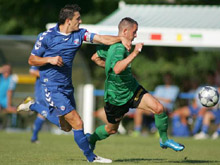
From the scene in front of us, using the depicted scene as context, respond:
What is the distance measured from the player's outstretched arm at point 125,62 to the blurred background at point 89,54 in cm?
1084

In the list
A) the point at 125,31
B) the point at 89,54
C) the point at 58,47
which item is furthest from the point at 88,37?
the point at 89,54

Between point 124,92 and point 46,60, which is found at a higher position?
point 46,60

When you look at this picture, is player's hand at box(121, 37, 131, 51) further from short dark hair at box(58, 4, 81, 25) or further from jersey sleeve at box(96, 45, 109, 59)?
short dark hair at box(58, 4, 81, 25)

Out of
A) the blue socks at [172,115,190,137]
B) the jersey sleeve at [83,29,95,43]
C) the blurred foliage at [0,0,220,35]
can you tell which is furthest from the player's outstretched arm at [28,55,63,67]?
the blurred foliage at [0,0,220,35]

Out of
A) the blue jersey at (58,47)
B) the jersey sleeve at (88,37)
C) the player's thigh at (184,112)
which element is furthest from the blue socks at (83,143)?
the player's thigh at (184,112)

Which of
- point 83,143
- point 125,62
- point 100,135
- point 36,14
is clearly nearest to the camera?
point 125,62

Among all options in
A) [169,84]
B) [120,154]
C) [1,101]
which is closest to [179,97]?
[169,84]

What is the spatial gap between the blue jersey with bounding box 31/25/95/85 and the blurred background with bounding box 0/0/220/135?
9.99 m

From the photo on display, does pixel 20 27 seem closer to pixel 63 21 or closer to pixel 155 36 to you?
pixel 155 36

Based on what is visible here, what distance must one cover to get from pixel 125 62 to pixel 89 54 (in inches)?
607

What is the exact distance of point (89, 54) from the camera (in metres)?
23.3

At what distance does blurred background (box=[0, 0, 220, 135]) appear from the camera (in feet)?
64.7

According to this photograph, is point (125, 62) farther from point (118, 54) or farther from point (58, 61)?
point (58, 61)

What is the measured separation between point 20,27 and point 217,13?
29.8 feet
